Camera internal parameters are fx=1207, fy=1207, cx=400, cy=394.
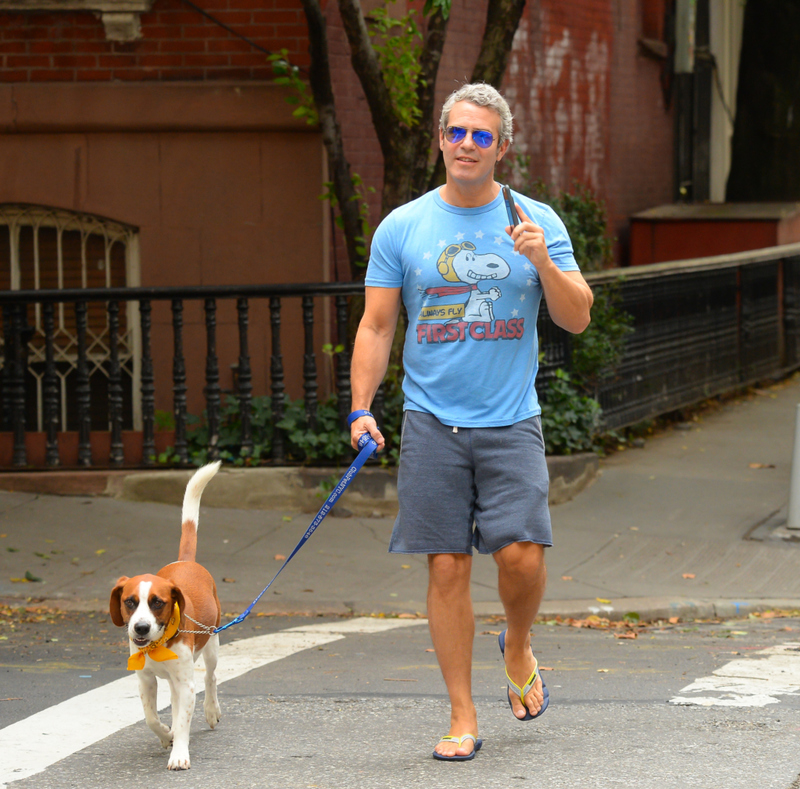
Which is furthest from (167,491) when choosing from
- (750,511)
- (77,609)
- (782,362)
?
(782,362)

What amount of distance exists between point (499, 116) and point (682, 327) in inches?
309

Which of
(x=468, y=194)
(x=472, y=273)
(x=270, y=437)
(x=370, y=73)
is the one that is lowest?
(x=270, y=437)

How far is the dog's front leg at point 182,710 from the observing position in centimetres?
387

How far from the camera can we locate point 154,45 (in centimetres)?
938

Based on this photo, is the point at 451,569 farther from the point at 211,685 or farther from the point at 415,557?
the point at 415,557

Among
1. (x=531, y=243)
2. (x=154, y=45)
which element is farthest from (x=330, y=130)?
(x=531, y=243)

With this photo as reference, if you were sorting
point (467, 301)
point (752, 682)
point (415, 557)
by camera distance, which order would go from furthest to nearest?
point (415, 557), point (752, 682), point (467, 301)

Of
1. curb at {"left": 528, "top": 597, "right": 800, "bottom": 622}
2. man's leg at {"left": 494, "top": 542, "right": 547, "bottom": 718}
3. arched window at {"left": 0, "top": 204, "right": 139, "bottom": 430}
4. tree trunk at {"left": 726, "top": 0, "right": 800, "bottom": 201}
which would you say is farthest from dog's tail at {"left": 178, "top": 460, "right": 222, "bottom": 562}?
tree trunk at {"left": 726, "top": 0, "right": 800, "bottom": 201}

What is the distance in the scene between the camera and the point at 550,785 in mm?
3697

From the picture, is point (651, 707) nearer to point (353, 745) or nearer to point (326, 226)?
point (353, 745)

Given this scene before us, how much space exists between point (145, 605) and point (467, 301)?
4.61ft

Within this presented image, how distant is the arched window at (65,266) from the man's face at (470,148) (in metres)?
6.11

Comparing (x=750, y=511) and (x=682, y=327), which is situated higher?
(x=682, y=327)

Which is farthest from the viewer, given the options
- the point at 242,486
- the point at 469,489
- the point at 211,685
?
the point at 242,486
